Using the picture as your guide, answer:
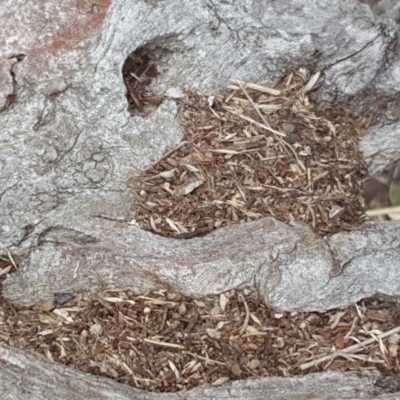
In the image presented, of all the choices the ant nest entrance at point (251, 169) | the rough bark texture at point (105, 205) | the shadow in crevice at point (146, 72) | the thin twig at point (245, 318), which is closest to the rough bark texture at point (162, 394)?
the rough bark texture at point (105, 205)

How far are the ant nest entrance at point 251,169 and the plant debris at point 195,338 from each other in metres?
0.28

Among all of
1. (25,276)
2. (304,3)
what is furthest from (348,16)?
(25,276)

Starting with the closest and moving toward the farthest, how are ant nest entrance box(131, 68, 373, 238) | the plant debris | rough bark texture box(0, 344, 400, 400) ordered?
rough bark texture box(0, 344, 400, 400) → the plant debris → ant nest entrance box(131, 68, 373, 238)

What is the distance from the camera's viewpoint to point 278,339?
6.04 feet

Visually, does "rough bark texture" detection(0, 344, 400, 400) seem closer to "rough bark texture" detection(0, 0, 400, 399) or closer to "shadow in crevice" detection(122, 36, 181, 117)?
"rough bark texture" detection(0, 0, 400, 399)

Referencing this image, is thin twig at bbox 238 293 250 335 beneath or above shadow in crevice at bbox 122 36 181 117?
beneath

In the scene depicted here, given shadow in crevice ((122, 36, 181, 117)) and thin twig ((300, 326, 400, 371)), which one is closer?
thin twig ((300, 326, 400, 371))

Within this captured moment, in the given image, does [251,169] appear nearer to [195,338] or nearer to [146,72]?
[146,72]

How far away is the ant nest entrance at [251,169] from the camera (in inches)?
77.1

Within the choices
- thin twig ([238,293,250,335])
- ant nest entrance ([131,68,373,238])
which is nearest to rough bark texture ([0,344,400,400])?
thin twig ([238,293,250,335])

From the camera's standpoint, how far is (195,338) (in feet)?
6.02

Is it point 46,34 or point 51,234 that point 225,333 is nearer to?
point 51,234

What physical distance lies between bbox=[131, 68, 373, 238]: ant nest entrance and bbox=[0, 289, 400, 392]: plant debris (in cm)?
28

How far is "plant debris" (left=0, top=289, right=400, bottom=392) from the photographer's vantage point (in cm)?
180
